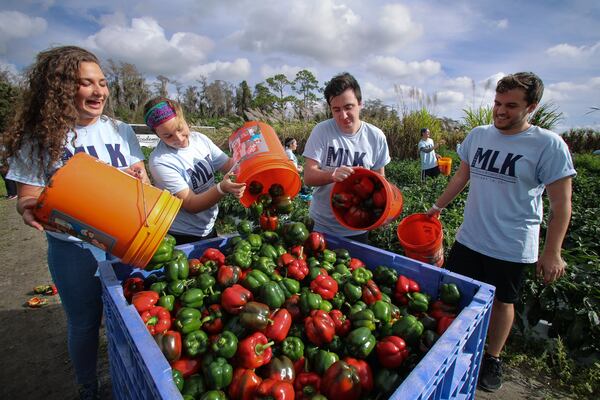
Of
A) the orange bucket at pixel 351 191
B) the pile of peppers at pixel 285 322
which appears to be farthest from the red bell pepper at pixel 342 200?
the pile of peppers at pixel 285 322

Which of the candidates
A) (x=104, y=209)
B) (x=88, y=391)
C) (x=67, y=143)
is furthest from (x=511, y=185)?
(x=88, y=391)

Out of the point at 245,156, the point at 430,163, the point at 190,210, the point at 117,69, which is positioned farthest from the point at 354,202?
the point at 117,69

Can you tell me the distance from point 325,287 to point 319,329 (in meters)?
0.36

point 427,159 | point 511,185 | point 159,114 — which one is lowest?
point 427,159

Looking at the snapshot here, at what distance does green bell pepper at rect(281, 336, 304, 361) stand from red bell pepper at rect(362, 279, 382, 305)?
1.79ft

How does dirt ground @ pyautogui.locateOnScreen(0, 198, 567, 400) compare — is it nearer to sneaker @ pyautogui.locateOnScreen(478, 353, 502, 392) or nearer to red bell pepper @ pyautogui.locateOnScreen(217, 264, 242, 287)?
sneaker @ pyautogui.locateOnScreen(478, 353, 502, 392)

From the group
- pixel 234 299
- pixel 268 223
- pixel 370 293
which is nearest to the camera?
pixel 234 299

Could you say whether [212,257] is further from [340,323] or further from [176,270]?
[340,323]

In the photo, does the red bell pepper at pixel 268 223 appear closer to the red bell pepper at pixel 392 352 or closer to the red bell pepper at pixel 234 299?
the red bell pepper at pixel 234 299

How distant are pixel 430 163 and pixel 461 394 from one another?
→ 27.9 ft

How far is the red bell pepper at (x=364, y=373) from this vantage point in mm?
1670

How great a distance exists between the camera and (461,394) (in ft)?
6.33

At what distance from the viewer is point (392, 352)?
5.80 feet

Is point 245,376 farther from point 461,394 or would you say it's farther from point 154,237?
point 461,394
